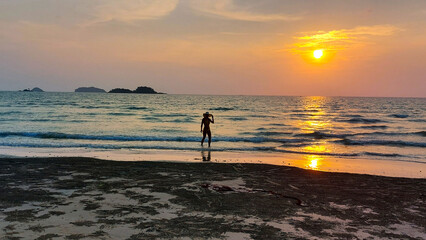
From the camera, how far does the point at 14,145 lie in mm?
20016

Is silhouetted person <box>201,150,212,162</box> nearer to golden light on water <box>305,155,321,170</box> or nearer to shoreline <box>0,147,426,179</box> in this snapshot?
shoreline <box>0,147,426,179</box>

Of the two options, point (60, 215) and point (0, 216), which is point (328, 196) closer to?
point (60, 215)

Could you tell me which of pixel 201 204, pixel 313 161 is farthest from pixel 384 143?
pixel 201 204

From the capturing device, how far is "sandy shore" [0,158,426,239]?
19.7ft

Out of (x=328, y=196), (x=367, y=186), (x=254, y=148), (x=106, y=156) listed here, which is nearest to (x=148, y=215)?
(x=328, y=196)

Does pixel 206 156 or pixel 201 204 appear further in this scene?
pixel 206 156

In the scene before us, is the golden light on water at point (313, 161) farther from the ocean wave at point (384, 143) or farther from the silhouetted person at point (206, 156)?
→ the ocean wave at point (384, 143)

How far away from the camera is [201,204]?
25.1 ft

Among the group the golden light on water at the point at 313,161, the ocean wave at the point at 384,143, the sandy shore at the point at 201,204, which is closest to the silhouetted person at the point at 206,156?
the sandy shore at the point at 201,204

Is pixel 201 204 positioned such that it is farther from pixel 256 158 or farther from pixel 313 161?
pixel 313 161

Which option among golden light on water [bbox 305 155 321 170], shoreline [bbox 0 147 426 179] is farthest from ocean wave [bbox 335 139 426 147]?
golden light on water [bbox 305 155 321 170]

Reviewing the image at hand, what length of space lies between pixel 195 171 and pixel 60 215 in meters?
5.59

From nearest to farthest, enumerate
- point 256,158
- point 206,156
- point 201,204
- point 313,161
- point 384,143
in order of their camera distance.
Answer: point 201,204 < point 313,161 < point 206,156 < point 256,158 < point 384,143

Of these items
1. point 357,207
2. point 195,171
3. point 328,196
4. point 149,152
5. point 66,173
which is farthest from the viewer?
point 149,152
